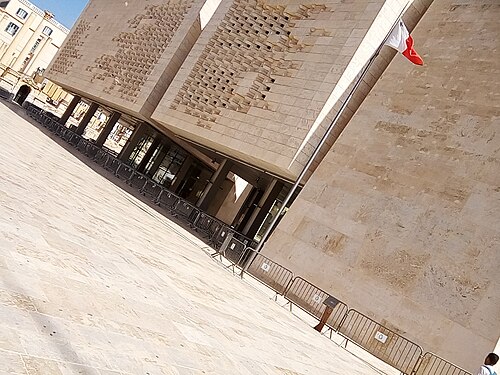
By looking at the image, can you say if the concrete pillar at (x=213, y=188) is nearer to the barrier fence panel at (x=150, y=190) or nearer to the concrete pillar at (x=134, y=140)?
the barrier fence panel at (x=150, y=190)

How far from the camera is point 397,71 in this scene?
16062 mm

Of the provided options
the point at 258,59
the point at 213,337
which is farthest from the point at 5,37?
the point at 213,337

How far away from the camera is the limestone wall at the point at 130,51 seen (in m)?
24.6

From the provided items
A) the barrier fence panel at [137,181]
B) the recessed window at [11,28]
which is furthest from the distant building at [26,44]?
the barrier fence panel at [137,181]

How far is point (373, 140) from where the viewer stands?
49.5 ft

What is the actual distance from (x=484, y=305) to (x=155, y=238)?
26.2 feet

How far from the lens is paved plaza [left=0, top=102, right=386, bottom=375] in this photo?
10.6ft

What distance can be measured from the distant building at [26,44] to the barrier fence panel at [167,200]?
28.6m

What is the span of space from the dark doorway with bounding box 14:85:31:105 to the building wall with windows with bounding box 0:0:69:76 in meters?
2.29

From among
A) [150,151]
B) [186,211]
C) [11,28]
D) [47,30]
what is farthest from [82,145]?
[11,28]

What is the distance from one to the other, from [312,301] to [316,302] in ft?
0.49

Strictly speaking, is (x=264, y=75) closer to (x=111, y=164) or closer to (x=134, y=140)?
(x=111, y=164)

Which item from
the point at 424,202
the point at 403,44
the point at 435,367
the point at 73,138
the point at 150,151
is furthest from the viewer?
the point at 150,151

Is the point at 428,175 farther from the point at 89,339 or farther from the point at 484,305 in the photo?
the point at 89,339
